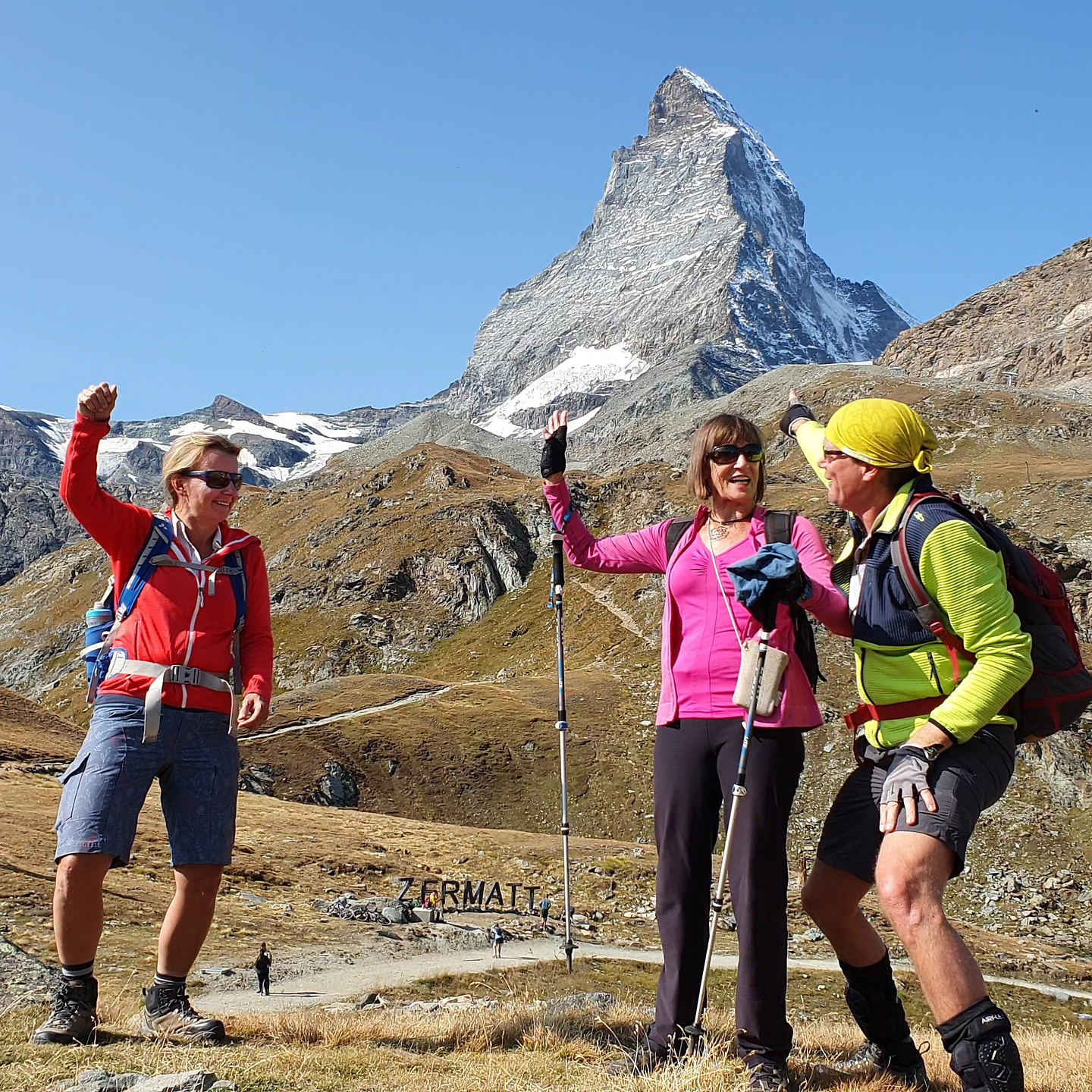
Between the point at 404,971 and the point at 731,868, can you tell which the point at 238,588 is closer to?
the point at 731,868

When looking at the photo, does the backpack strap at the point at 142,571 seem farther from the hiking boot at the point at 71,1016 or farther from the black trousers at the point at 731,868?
the black trousers at the point at 731,868

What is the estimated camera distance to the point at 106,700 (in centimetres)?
642

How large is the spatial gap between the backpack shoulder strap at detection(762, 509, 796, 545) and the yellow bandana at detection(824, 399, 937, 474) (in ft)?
2.16

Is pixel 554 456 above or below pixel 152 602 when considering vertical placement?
above

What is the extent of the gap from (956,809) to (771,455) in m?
154

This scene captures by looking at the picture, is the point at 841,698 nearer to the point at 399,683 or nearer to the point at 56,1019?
the point at 399,683

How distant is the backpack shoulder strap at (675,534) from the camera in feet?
21.9

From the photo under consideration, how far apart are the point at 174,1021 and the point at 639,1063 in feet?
9.78


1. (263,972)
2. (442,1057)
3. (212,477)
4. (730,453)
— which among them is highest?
(730,453)

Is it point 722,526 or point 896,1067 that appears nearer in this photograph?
point 896,1067

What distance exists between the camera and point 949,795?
15.9 feet

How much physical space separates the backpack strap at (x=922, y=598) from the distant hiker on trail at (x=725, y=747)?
0.57 meters

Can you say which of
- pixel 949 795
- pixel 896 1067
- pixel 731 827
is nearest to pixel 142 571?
pixel 731 827

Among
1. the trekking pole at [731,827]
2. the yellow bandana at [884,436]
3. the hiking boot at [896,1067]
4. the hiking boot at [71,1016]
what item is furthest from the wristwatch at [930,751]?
the hiking boot at [71,1016]
